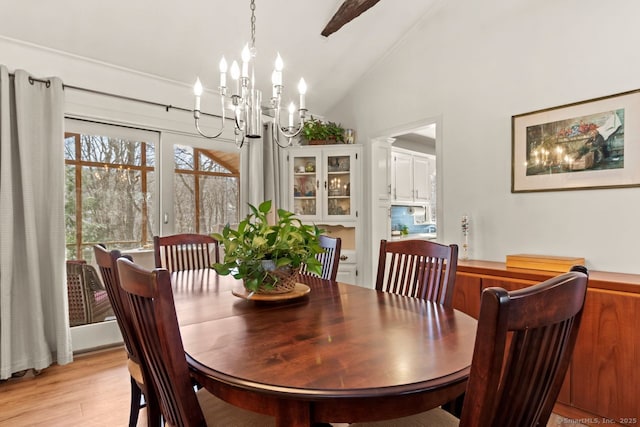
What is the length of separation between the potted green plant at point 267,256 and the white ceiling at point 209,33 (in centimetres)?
211

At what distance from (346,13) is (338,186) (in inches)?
65.1

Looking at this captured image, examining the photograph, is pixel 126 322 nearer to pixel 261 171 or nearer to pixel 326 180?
pixel 261 171

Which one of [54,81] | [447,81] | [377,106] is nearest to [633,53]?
[447,81]

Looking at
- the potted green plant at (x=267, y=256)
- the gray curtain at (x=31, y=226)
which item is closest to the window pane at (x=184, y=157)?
the gray curtain at (x=31, y=226)

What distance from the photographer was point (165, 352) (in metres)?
0.85

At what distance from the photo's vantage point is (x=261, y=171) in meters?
3.82

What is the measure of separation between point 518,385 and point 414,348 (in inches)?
13.5

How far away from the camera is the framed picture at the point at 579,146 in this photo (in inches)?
86.3

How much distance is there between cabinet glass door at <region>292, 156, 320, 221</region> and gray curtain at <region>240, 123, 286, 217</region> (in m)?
0.16

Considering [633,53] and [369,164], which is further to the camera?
[369,164]

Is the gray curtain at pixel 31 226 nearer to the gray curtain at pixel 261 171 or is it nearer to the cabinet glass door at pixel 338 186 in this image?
the gray curtain at pixel 261 171

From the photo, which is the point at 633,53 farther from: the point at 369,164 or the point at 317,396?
the point at 317,396

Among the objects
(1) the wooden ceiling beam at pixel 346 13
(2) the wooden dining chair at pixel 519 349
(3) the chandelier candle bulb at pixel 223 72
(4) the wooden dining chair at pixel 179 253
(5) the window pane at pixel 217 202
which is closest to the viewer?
(2) the wooden dining chair at pixel 519 349

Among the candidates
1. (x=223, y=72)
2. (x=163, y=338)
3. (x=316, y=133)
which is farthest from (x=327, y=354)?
(x=316, y=133)
